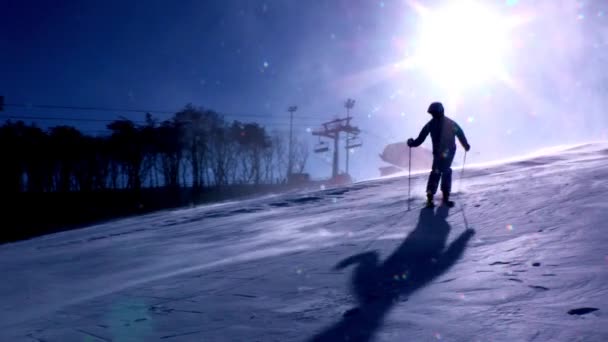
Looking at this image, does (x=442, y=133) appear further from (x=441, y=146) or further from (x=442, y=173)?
(x=442, y=173)

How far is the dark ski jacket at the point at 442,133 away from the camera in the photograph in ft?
23.1

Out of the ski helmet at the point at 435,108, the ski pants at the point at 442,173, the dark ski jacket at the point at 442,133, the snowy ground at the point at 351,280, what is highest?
the ski helmet at the point at 435,108

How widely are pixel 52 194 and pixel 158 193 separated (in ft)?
25.5

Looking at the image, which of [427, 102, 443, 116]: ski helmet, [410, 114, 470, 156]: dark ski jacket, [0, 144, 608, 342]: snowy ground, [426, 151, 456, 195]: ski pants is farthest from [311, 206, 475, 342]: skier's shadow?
[427, 102, 443, 116]: ski helmet

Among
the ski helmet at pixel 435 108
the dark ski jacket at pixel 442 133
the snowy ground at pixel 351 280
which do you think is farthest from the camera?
the dark ski jacket at pixel 442 133

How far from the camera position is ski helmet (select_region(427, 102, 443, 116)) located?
695 cm

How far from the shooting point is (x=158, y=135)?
39406 mm

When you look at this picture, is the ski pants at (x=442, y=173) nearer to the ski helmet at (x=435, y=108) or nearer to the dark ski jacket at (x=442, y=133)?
the dark ski jacket at (x=442, y=133)

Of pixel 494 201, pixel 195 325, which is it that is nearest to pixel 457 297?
pixel 195 325

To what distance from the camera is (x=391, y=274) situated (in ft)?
11.7

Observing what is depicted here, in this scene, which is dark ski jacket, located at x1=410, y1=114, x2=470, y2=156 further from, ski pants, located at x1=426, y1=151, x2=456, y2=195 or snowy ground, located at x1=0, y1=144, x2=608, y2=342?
snowy ground, located at x1=0, y1=144, x2=608, y2=342

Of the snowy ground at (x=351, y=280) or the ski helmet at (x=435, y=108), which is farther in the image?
the ski helmet at (x=435, y=108)

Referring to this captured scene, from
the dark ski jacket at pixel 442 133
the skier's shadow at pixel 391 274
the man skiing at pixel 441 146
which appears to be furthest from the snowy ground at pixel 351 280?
the dark ski jacket at pixel 442 133

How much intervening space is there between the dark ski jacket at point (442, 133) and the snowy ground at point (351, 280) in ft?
2.96
